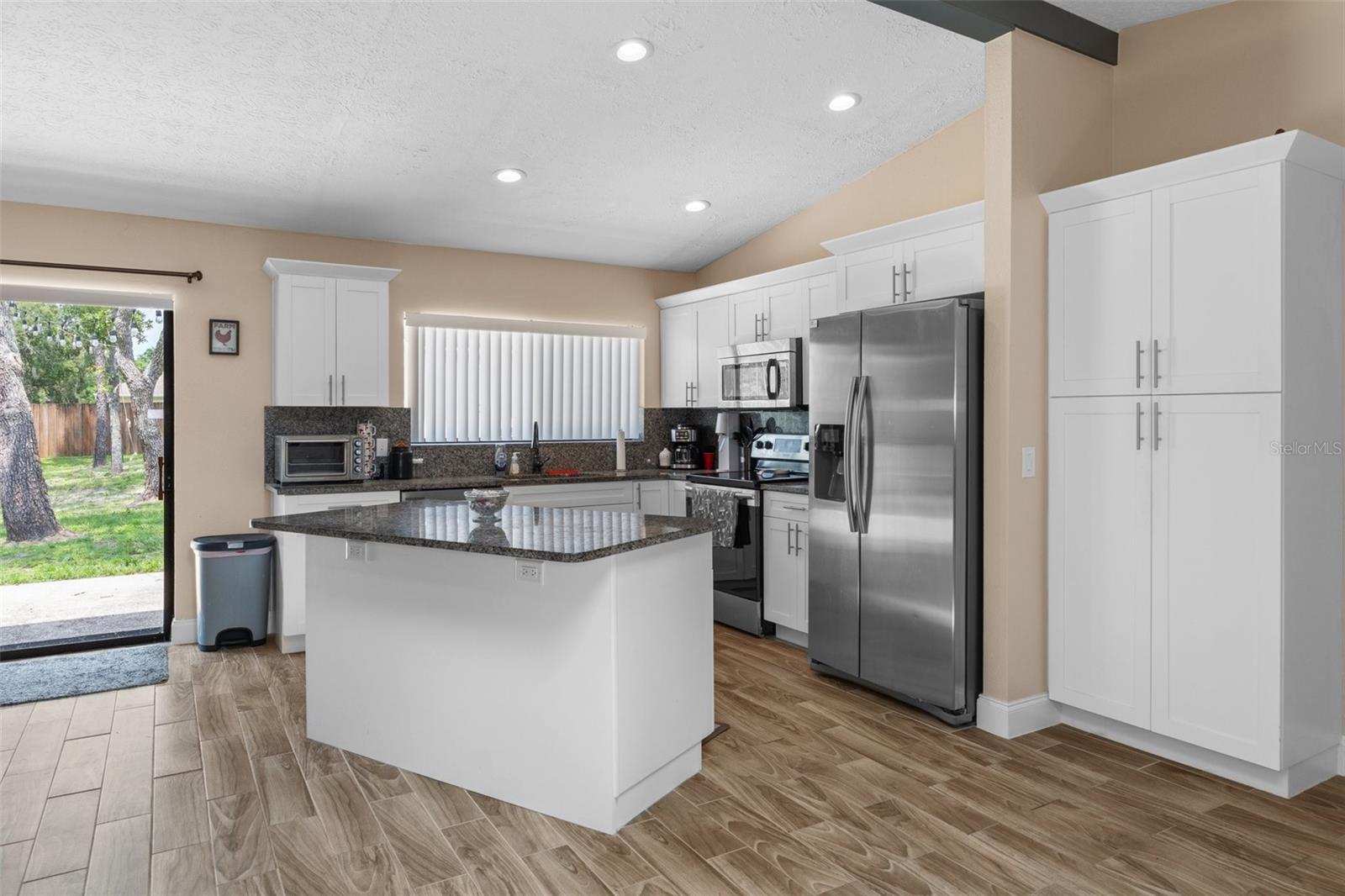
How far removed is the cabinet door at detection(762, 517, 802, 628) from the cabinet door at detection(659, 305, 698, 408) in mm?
1610

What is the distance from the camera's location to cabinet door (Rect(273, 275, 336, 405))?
4.88 metres

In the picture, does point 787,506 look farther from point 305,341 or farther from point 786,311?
point 305,341

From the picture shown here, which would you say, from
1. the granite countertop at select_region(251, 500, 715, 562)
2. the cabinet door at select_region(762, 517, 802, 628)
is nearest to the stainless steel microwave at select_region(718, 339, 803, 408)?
the cabinet door at select_region(762, 517, 802, 628)

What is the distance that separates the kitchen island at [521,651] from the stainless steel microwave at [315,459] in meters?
1.72

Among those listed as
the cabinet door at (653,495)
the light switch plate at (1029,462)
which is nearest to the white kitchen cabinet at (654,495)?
the cabinet door at (653,495)

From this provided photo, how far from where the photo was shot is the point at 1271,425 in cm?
279

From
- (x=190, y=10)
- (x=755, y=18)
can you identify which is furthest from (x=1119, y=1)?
(x=190, y=10)

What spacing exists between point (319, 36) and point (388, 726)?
2.67 metres

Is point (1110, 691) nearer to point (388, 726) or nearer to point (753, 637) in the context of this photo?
point (753, 637)

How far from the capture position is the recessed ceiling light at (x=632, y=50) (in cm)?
350

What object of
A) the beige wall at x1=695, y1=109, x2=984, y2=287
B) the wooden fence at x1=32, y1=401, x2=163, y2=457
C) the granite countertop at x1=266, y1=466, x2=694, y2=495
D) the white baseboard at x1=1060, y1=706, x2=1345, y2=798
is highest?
the beige wall at x1=695, y1=109, x2=984, y2=287

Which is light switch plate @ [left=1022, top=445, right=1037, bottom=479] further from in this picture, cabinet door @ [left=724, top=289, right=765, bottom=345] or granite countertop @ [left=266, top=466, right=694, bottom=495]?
granite countertop @ [left=266, top=466, right=694, bottom=495]

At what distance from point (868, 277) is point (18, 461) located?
5576 millimetres

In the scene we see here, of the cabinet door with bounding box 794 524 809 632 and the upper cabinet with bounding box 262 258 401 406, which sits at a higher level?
the upper cabinet with bounding box 262 258 401 406
